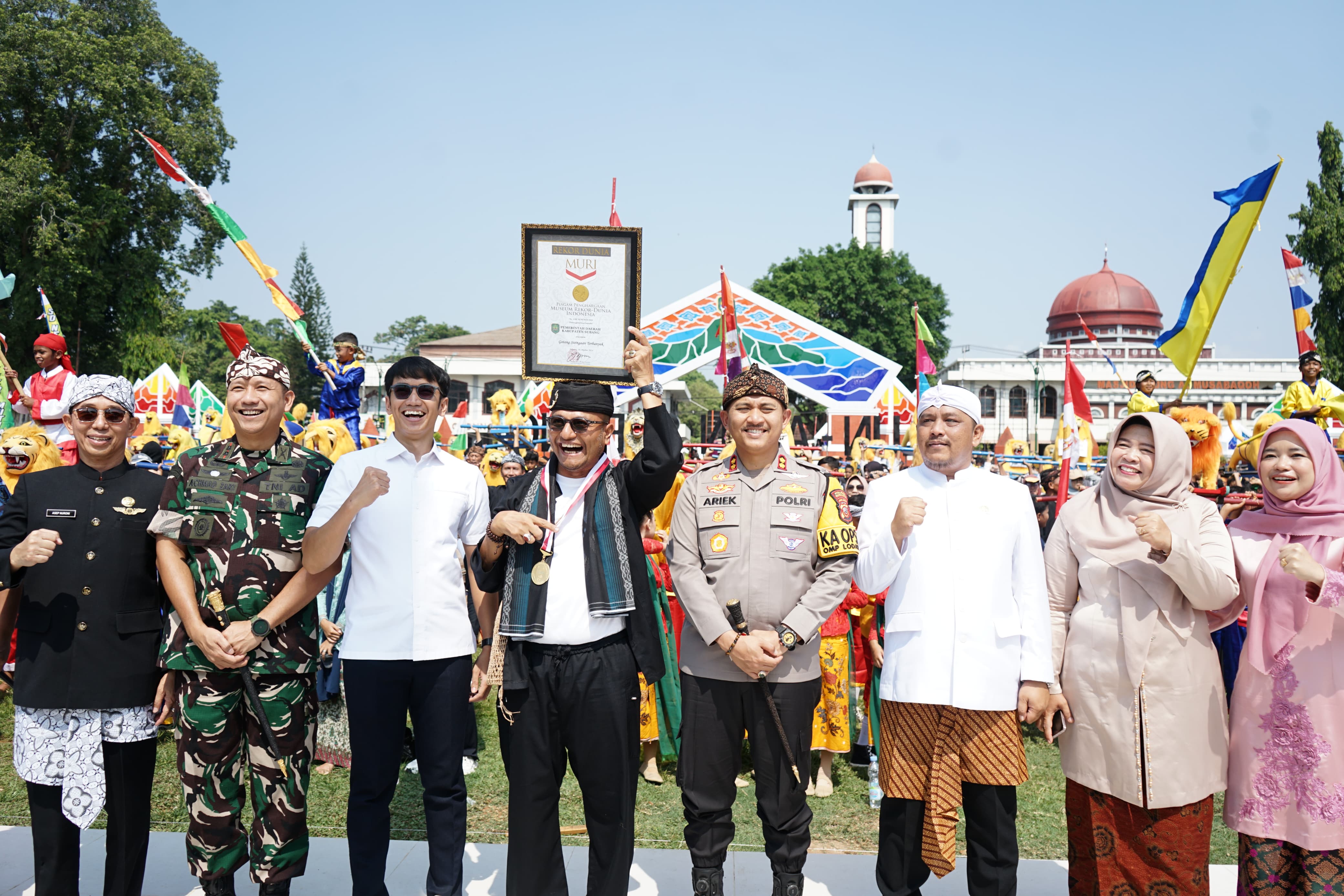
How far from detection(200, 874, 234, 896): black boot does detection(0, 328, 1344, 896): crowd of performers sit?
0.12 feet

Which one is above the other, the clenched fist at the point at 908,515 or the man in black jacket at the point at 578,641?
the clenched fist at the point at 908,515

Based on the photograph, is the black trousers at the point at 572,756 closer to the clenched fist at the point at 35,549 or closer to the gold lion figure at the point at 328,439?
the clenched fist at the point at 35,549

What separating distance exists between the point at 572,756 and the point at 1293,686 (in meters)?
2.38

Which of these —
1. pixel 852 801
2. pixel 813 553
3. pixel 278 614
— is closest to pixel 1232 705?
pixel 813 553

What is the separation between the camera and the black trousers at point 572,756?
120 inches

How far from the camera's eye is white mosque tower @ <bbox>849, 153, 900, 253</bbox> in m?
61.9

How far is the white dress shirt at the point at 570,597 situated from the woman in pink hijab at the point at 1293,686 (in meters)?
2.13

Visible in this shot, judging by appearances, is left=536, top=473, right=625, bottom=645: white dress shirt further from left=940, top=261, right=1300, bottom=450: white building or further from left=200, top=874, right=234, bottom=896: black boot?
left=940, top=261, right=1300, bottom=450: white building

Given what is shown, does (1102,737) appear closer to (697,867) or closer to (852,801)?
(697,867)

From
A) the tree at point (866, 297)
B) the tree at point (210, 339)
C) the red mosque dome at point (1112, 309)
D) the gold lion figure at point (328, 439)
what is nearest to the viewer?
the gold lion figure at point (328, 439)

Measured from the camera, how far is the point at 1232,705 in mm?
3043

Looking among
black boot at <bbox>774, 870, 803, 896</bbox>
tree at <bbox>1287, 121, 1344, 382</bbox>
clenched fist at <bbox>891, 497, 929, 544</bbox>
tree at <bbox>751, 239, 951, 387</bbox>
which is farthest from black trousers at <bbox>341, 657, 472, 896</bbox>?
tree at <bbox>751, 239, 951, 387</bbox>

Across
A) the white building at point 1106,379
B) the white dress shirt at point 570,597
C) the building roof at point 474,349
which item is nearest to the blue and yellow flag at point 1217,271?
the white dress shirt at point 570,597

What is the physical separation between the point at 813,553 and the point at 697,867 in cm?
118
